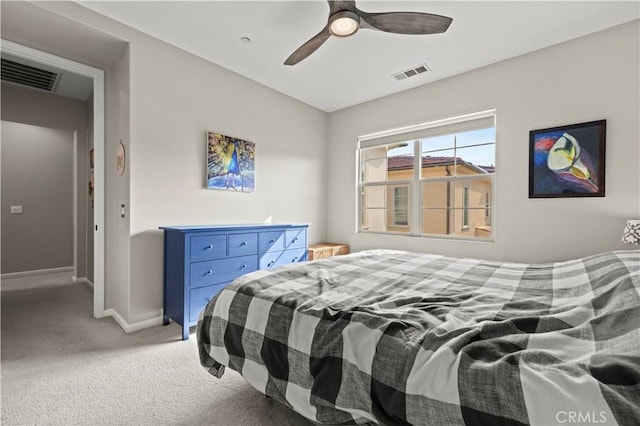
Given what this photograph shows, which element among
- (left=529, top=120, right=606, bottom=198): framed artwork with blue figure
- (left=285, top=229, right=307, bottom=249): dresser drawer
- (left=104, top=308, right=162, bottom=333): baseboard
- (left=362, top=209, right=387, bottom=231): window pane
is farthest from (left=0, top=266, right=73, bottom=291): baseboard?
(left=529, top=120, right=606, bottom=198): framed artwork with blue figure

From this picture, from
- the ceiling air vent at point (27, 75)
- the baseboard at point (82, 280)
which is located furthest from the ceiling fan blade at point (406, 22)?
the baseboard at point (82, 280)

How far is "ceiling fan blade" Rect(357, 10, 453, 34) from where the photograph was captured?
1.87 meters

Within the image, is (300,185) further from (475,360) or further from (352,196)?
(475,360)

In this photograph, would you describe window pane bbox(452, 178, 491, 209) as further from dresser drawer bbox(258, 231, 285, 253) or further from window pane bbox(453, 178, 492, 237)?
dresser drawer bbox(258, 231, 285, 253)

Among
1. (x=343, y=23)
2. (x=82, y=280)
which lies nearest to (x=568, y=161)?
(x=343, y=23)

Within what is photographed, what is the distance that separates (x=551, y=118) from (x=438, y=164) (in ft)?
3.95

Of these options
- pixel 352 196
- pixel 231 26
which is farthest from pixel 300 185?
pixel 231 26

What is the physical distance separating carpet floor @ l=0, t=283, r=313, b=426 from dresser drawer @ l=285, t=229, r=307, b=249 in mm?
1345

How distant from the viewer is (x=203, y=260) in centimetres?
255

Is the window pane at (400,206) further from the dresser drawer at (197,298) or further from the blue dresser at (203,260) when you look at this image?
the dresser drawer at (197,298)

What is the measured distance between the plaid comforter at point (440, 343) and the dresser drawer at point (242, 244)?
119 centimetres

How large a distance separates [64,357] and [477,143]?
4342 mm

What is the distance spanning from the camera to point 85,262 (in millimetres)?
4160

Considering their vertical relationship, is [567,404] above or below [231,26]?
below
